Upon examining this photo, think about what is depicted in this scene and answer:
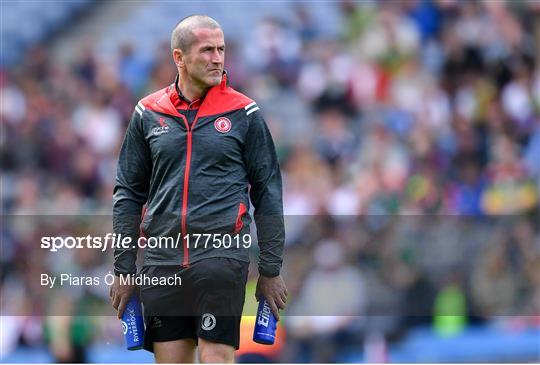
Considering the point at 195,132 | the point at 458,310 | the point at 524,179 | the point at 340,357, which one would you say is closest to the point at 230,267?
the point at 195,132

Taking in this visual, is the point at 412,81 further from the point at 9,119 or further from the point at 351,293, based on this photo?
the point at 9,119

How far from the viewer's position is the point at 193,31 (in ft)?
16.3

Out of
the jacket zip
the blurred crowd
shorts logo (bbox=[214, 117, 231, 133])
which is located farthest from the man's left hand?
the blurred crowd

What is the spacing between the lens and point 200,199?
193 inches

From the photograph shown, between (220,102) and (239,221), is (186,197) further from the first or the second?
(220,102)

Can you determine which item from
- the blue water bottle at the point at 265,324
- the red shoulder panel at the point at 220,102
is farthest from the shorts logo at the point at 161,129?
the blue water bottle at the point at 265,324

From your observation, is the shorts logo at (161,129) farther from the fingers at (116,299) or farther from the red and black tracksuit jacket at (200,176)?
the fingers at (116,299)

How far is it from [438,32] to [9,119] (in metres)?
4.12

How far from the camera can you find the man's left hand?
16.4 ft

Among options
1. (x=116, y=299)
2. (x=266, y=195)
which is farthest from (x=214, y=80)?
(x=116, y=299)

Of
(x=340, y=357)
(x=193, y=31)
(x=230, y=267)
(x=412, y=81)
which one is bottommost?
(x=340, y=357)

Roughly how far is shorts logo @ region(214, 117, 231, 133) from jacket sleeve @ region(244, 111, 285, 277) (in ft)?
0.29

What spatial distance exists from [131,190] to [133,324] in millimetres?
547

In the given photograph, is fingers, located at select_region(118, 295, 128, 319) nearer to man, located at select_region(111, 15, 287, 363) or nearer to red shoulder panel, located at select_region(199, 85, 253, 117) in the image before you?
man, located at select_region(111, 15, 287, 363)
